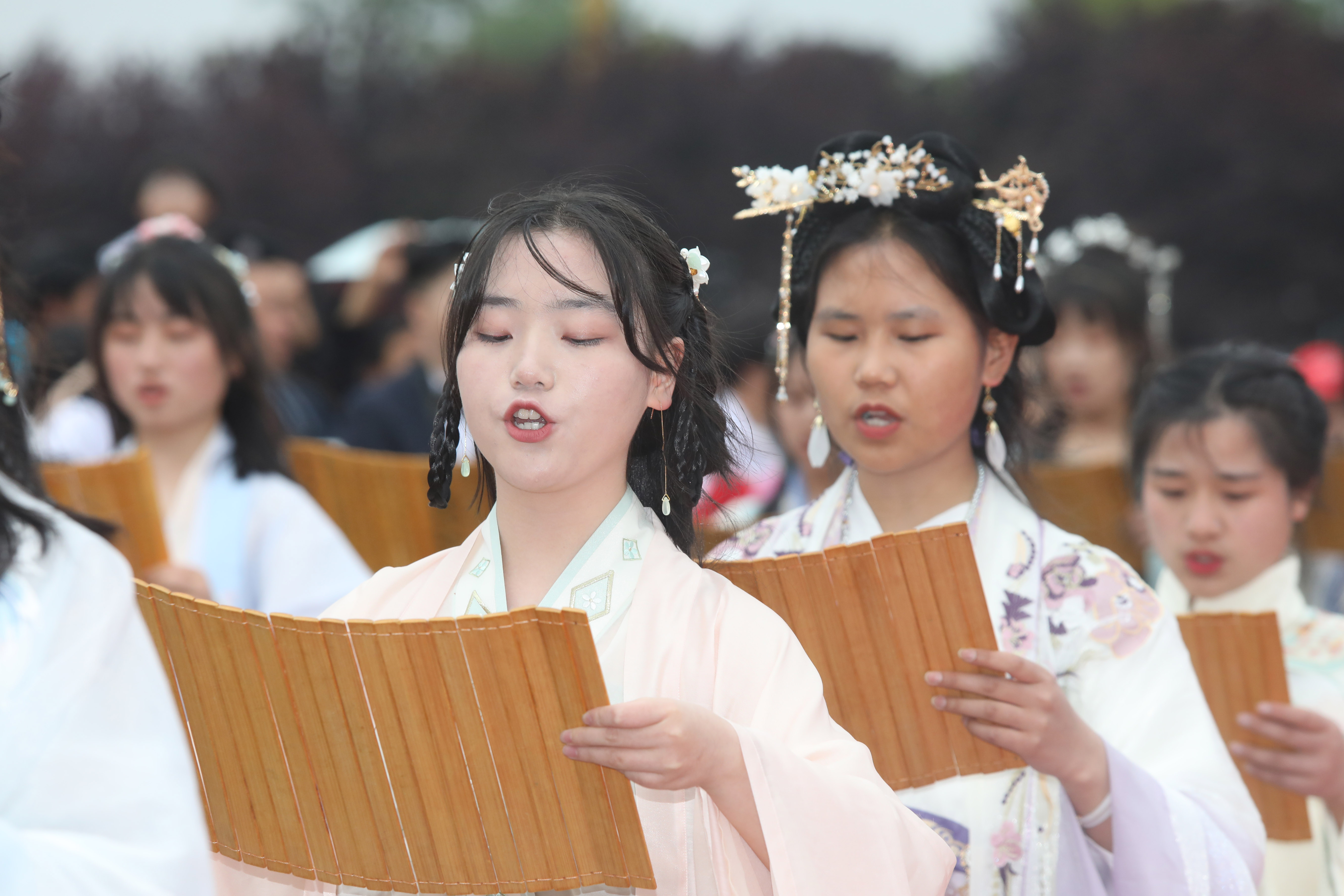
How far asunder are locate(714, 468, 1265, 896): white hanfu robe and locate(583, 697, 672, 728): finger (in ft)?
3.03

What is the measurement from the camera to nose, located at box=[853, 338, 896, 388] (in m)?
2.70

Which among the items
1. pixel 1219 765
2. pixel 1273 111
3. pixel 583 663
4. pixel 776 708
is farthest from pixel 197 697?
pixel 1273 111

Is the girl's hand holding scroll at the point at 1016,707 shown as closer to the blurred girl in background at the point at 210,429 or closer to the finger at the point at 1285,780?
the finger at the point at 1285,780

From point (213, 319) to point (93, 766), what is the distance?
2.83 meters

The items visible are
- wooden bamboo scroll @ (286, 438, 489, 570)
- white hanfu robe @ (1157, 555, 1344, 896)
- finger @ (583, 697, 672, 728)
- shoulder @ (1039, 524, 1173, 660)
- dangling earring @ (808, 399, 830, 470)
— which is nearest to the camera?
finger @ (583, 697, 672, 728)

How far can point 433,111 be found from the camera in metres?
17.5

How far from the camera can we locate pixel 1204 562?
11.6ft

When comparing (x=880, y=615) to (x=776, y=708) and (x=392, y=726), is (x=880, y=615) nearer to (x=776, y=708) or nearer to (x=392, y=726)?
(x=776, y=708)

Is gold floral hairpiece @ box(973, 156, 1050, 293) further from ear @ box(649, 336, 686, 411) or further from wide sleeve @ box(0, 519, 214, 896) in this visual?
wide sleeve @ box(0, 519, 214, 896)

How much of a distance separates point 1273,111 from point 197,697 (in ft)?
48.5

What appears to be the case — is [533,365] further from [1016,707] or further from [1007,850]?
[1007,850]

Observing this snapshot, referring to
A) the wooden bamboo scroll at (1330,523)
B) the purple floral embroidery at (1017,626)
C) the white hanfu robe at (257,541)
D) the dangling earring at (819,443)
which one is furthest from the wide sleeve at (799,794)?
the wooden bamboo scroll at (1330,523)

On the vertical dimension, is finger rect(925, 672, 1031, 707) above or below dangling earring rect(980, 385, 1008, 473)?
below

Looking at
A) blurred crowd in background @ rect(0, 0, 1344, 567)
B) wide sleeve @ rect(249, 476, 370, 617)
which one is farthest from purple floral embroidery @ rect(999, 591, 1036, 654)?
blurred crowd in background @ rect(0, 0, 1344, 567)
